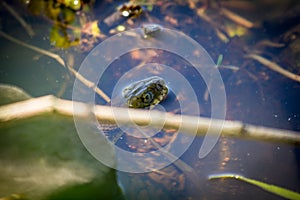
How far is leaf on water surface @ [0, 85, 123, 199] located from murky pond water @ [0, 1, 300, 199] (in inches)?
6.4

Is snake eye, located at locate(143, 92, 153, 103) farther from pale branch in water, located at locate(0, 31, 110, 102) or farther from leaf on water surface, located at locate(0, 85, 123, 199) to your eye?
leaf on water surface, located at locate(0, 85, 123, 199)

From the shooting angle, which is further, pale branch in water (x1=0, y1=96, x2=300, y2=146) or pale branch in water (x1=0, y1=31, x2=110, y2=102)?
pale branch in water (x1=0, y1=31, x2=110, y2=102)

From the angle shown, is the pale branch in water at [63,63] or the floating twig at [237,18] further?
the floating twig at [237,18]

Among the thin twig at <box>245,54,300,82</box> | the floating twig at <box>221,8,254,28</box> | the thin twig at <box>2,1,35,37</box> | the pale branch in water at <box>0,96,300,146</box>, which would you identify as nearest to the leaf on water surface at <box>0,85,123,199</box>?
the pale branch in water at <box>0,96,300,146</box>

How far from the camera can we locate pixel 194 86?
1.64m

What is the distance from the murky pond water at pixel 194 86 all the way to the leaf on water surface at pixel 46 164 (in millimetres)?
163

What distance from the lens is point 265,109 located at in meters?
1.56

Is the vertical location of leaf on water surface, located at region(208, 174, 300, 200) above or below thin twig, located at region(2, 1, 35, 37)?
below

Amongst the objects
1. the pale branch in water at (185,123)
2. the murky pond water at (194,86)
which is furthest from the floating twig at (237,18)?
the pale branch in water at (185,123)

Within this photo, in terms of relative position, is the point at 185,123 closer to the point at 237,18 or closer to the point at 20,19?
the point at 237,18

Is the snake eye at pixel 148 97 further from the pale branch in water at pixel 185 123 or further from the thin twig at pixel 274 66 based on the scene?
the thin twig at pixel 274 66

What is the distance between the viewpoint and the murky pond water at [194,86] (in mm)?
1382

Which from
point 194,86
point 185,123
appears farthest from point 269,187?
point 194,86

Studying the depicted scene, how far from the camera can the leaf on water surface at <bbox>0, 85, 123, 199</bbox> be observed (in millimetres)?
1188
